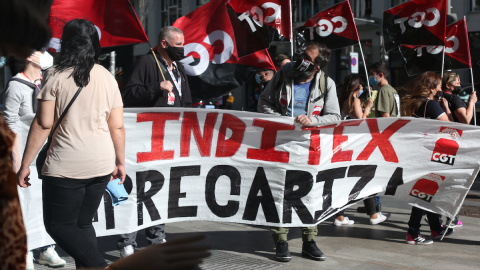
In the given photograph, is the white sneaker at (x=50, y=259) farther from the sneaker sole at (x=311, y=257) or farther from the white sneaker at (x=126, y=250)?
the sneaker sole at (x=311, y=257)

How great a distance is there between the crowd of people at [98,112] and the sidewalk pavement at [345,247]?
157 millimetres


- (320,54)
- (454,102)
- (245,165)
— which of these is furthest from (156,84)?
(454,102)

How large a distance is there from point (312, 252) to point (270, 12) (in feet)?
9.12

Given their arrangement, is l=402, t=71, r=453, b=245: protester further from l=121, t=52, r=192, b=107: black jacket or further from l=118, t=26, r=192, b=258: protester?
l=121, t=52, r=192, b=107: black jacket

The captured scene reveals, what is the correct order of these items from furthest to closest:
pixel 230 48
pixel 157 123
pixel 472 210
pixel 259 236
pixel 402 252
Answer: pixel 472 210, pixel 230 48, pixel 259 236, pixel 402 252, pixel 157 123

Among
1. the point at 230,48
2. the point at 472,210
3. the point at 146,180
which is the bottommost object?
the point at 472,210

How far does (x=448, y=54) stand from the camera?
983cm

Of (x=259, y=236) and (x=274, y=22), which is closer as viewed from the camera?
(x=259, y=236)

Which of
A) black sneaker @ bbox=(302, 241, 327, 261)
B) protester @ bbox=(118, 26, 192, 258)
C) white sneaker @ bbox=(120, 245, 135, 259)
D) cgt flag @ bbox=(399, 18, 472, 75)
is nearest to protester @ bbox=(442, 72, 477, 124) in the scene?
cgt flag @ bbox=(399, 18, 472, 75)

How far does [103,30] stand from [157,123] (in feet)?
3.56

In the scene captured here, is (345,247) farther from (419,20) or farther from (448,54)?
(448,54)

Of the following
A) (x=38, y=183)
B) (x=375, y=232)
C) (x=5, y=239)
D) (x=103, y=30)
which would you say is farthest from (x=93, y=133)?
(x=375, y=232)

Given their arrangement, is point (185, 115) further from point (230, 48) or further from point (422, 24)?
point (422, 24)

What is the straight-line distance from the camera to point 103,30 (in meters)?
6.07
